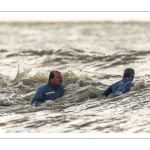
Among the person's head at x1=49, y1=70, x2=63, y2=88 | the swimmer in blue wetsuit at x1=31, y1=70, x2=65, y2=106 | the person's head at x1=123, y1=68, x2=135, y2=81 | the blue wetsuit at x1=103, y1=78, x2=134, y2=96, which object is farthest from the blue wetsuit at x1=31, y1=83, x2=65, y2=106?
the person's head at x1=123, y1=68, x2=135, y2=81

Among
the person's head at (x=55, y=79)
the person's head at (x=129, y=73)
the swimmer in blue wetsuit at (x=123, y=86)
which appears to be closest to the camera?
the person's head at (x=55, y=79)

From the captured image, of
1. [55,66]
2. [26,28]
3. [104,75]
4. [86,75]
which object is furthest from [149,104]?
[26,28]

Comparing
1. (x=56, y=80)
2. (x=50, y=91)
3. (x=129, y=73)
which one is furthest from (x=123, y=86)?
(x=50, y=91)

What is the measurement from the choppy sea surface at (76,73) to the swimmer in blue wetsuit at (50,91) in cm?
22

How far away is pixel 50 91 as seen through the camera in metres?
15.6

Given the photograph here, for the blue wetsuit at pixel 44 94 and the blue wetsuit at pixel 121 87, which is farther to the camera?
the blue wetsuit at pixel 121 87

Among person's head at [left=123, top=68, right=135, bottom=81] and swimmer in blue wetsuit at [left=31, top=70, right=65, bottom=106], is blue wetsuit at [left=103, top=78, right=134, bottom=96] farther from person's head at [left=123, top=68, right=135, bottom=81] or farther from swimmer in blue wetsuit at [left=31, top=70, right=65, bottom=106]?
swimmer in blue wetsuit at [left=31, top=70, right=65, bottom=106]

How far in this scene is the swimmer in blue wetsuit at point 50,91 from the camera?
15484mm

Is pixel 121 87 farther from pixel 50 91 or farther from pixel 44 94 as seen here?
pixel 44 94

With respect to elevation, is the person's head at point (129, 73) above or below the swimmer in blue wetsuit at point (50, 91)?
above

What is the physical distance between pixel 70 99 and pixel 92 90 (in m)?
0.93

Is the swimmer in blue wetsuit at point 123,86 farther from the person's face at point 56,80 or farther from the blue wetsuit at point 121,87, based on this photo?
the person's face at point 56,80

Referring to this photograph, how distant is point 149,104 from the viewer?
595 inches

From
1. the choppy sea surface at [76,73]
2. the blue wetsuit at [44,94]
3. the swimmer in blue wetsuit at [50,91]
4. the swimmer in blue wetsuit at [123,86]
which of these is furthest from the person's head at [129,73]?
the blue wetsuit at [44,94]
